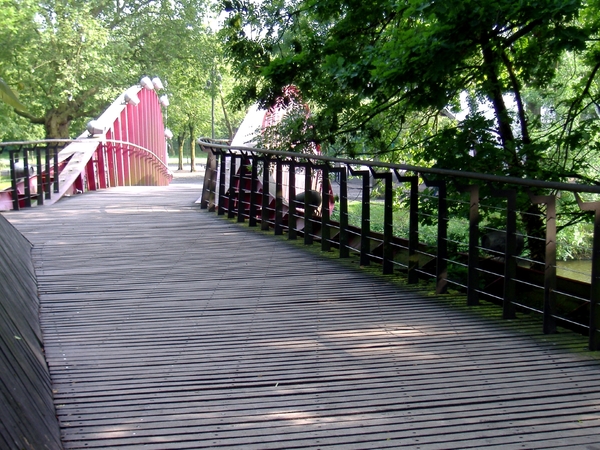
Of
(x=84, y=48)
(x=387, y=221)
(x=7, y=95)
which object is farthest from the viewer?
(x=84, y=48)

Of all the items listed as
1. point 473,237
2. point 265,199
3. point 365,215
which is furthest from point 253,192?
point 473,237

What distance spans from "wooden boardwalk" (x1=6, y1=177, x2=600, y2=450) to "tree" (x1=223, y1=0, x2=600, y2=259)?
189 cm

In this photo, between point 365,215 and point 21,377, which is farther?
point 365,215

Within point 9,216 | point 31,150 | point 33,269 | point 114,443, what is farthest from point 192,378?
point 31,150

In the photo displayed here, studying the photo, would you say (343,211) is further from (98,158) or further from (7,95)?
(98,158)

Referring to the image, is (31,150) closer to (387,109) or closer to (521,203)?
(387,109)

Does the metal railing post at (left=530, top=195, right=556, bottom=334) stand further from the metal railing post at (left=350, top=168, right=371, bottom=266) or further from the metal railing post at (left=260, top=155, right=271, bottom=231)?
the metal railing post at (left=260, top=155, right=271, bottom=231)

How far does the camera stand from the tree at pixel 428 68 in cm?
586

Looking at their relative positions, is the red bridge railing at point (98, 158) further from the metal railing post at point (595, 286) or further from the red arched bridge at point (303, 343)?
the metal railing post at point (595, 286)

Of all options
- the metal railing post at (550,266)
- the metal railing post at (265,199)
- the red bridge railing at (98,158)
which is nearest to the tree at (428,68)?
the metal railing post at (265,199)

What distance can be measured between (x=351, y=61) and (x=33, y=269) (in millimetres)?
3678

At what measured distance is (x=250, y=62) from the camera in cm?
896

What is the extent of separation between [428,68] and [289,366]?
3219 mm

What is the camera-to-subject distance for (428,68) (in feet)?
19.8
